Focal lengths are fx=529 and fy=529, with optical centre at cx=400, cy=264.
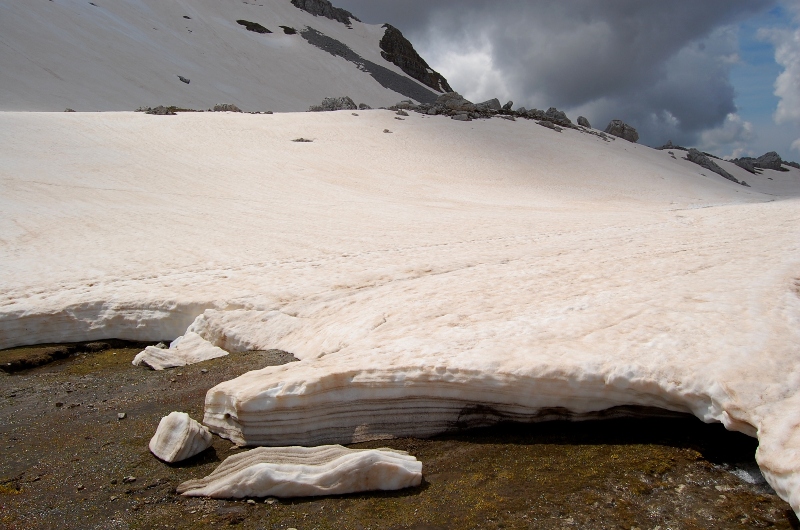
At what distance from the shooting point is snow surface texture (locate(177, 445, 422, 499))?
3988 mm

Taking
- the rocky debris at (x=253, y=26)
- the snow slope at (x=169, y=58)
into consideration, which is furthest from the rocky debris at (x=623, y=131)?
the rocky debris at (x=253, y=26)

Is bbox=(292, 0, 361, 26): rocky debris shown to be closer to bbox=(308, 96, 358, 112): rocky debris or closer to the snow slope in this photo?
the snow slope

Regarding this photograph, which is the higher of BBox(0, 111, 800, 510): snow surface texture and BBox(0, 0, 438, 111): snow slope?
BBox(0, 0, 438, 111): snow slope

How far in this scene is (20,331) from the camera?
792cm

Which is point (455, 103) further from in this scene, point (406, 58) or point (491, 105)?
point (406, 58)

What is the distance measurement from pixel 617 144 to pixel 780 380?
3643cm

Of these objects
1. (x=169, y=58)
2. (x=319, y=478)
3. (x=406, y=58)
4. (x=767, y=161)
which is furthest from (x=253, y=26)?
(x=319, y=478)

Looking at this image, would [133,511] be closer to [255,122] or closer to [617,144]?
[255,122]

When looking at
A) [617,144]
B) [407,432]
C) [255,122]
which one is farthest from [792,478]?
[617,144]

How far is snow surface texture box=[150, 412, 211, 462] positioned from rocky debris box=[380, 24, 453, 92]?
85.6 metres

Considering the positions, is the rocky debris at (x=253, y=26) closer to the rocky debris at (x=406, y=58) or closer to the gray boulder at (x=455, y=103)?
the rocky debris at (x=406, y=58)

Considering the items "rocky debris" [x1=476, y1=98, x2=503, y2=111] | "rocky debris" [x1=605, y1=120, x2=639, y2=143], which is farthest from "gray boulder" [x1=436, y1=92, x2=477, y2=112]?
"rocky debris" [x1=605, y1=120, x2=639, y2=143]

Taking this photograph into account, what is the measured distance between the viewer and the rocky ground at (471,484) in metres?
3.61

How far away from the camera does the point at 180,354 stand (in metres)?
7.09
